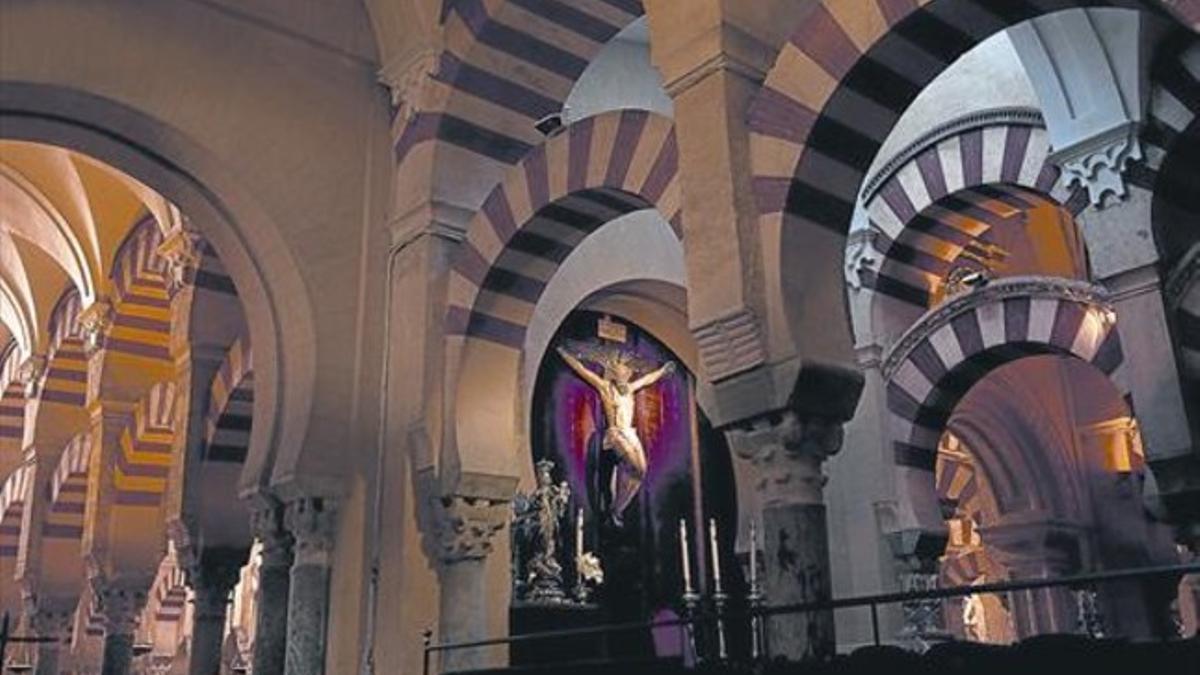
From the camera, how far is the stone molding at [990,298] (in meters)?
7.84

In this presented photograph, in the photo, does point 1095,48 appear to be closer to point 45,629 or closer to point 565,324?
point 565,324

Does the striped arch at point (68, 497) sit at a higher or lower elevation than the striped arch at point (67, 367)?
lower

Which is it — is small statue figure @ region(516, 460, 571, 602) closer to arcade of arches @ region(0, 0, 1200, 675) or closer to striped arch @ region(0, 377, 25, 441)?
arcade of arches @ region(0, 0, 1200, 675)

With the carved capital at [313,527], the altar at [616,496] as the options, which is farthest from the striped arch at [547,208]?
the altar at [616,496]

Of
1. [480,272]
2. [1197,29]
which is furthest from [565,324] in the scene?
[1197,29]

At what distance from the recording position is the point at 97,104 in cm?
585

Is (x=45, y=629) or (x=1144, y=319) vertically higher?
(x=1144, y=319)

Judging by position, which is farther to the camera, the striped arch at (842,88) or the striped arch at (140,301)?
the striped arch at (140,301)

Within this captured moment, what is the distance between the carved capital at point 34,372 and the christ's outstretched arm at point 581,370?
5.91m

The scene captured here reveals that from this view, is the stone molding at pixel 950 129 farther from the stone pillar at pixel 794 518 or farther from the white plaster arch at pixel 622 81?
the stone pillar at pixel 794 518

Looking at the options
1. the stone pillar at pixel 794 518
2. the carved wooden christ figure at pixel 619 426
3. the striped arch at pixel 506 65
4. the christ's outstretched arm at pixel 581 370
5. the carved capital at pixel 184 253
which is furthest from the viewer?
the carved wooden christ figure at pixel 619 426

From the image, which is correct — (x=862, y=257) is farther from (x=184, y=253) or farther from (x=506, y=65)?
(x=184, y=253)

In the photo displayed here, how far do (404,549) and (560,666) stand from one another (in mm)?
2100

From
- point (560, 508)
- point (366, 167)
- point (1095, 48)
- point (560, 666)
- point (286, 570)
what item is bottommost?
point (560, 666)
